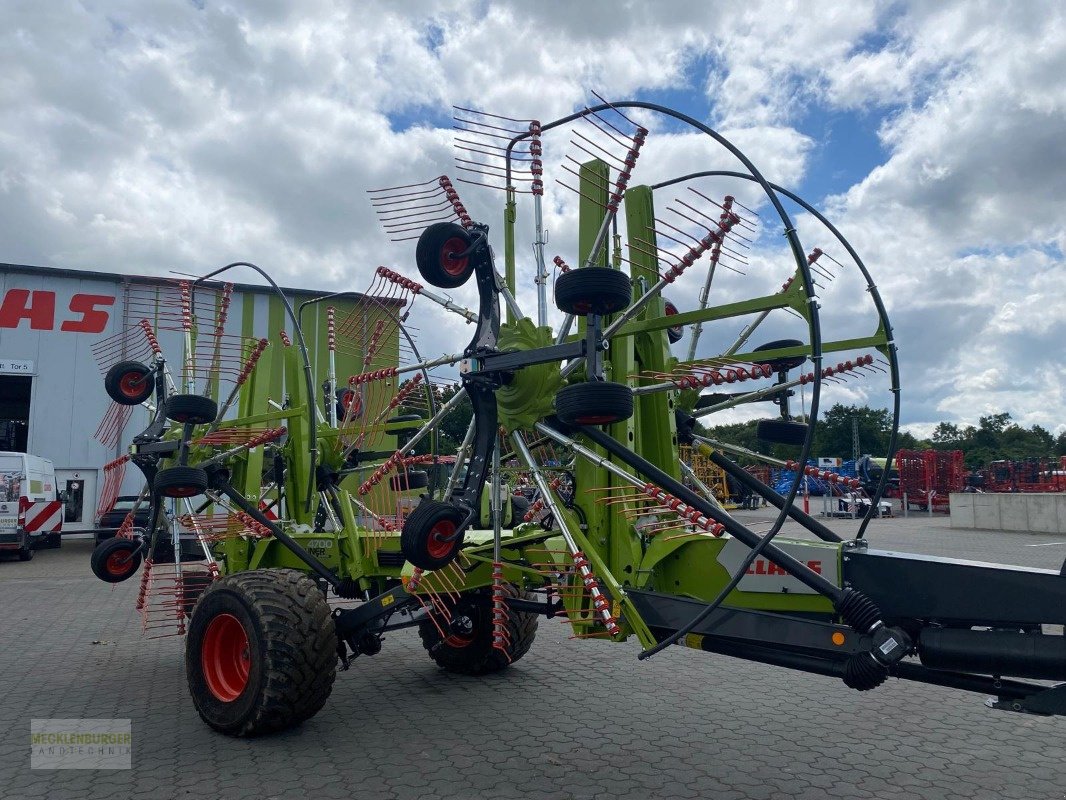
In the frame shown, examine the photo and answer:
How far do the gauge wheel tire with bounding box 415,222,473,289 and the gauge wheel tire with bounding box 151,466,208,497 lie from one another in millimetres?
2995

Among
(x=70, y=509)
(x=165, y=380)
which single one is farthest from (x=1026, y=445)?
(x=165, y=380)

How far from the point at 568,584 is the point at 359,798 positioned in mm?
1629

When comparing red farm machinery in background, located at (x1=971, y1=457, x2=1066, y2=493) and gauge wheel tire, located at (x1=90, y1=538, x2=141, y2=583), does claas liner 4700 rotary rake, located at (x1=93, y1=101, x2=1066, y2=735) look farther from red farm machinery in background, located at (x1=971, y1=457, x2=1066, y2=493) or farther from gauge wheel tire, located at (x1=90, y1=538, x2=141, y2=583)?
red farm machinery in background, located at (x1=971, y1=457, x2=1066, y2=493)

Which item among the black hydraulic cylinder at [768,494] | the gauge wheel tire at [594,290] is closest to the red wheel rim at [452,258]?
the gauge wheel tire at [594,290]

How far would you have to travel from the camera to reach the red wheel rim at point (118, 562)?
316 inches

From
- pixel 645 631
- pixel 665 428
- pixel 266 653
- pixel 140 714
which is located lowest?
pixel 140 714

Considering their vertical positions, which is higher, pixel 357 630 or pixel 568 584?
pixel 568 584

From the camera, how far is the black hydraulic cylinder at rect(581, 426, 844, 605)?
3.87 meters

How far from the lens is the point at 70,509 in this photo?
26828 mm

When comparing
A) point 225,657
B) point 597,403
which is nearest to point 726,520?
point 597,403

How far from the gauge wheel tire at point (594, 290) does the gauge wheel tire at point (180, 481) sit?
3.86m

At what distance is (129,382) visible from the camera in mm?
7938

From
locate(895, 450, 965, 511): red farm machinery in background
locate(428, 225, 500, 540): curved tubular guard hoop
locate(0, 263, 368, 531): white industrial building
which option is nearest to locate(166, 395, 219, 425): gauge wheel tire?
locate(428, 225, 500, 540): curved tubular guard hoop

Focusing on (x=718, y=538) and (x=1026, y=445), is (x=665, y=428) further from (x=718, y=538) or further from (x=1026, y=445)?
(x=1026, y=445)
